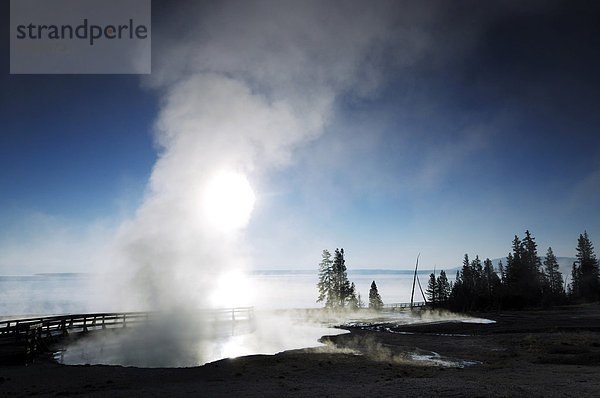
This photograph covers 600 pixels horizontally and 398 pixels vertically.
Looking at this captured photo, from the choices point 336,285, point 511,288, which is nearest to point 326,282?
point 336,285

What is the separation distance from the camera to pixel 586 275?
75875mm

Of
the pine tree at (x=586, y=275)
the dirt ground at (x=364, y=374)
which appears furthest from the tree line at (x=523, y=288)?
the dirt ground at (x=364, y=374)

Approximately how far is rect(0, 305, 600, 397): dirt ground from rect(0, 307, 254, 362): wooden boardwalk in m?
2.25

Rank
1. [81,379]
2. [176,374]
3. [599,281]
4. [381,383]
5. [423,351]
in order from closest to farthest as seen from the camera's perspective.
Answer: [381,383], [81,379], [176,374], [423,351], [599,281]

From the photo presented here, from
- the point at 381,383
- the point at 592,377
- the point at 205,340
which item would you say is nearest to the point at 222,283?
the point at 205,340

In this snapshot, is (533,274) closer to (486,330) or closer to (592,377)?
(486,330)

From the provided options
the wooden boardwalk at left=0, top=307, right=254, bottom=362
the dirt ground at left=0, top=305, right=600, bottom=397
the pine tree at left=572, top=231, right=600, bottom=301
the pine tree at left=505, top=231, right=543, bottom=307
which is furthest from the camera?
the pine tree at left=572, top=231, right=600, bottom=301

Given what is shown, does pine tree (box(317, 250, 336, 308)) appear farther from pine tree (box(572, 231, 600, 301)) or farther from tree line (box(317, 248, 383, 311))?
pine tree (box(572, 231, 600, 301))

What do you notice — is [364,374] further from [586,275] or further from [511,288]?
[586,275]

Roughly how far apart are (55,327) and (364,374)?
1077 inches

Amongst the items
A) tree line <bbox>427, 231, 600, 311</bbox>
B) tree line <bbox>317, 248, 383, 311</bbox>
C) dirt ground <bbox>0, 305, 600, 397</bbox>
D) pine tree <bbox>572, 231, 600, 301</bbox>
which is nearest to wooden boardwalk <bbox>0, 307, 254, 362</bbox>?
dirt ground <bbox>0, 305, 600, 397</bbox>

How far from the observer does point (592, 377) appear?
46.1ft

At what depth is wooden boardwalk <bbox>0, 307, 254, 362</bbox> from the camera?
2045 cm

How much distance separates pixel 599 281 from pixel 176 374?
90.1 meters
